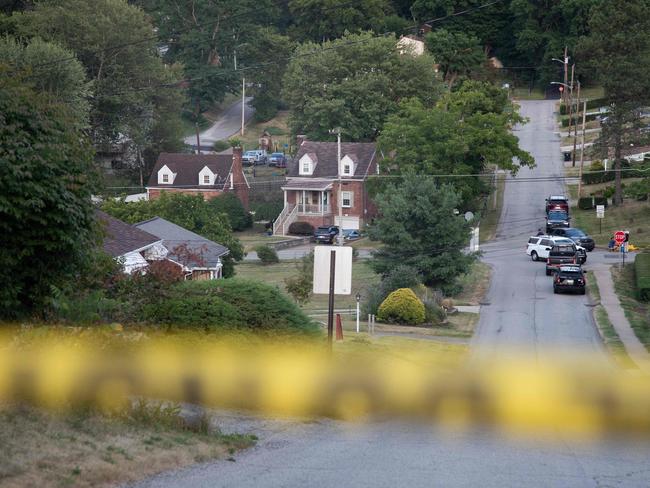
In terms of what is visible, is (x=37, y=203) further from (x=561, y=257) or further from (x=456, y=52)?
(x=456, y=52)

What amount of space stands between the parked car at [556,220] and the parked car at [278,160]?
30574 mm

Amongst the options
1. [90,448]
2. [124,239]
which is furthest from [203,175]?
[90,448]

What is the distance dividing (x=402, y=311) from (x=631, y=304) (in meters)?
10.2

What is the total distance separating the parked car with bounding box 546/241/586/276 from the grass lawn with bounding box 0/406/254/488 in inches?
1495

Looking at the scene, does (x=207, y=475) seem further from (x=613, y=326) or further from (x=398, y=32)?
(x=398, y=32)

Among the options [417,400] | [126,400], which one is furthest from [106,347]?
[417,400]

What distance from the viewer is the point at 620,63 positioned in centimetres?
6462

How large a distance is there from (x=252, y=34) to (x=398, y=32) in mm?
14864

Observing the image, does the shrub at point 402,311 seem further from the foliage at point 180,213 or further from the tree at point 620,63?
the tree at point 620,63

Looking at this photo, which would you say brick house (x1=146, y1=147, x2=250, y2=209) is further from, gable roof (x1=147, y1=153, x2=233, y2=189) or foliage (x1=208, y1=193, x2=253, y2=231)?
foliage (x1=208, y1=193, x2=253, y2=231)

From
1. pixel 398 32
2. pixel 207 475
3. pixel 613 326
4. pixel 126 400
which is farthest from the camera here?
pixel 398 32

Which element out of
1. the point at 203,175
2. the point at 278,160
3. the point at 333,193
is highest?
the point at 278,160

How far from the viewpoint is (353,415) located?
1468 centimetres

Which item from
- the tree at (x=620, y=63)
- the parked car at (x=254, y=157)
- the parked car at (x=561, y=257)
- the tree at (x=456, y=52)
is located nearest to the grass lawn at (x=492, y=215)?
the tree at (x=620, y=63)
